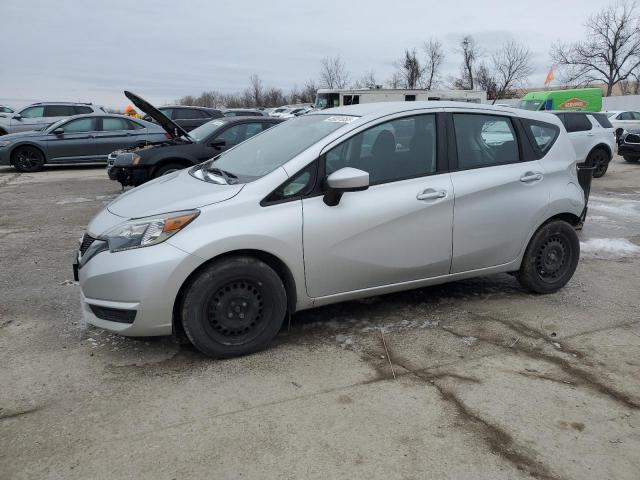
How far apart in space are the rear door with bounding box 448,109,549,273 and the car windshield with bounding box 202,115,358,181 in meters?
0.99

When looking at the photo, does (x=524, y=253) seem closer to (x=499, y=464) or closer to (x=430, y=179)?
(x=430, y=179)

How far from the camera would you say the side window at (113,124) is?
47.5 ft

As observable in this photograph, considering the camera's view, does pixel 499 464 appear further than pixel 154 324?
No

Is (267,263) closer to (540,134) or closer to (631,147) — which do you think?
(540,134)

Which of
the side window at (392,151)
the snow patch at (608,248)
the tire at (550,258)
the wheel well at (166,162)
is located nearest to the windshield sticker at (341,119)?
the side window at (392,151)

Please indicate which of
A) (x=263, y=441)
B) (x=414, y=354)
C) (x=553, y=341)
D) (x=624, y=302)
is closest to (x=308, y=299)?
(x=414, y=354)

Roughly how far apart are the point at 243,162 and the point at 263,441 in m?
2.27

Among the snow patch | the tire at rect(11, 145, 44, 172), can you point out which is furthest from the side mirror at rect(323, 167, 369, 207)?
the tire at rect(11, 145, 44, 172)

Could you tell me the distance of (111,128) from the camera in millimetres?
14531

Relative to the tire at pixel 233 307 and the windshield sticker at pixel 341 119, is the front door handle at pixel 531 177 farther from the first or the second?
the tire at pixel 233 307

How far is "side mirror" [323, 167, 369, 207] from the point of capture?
3.57m

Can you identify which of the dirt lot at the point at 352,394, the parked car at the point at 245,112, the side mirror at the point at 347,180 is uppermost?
the parked car at the point at 245,112

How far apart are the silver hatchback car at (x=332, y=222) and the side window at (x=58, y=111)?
15.9 meters

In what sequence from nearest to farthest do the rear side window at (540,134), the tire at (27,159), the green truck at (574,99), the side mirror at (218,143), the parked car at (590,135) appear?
the rear side window at (540,134) < the side mirror at (218,143) < the parked car at (590,135) < the tire at (27,159) < the green truck at (574,99)
